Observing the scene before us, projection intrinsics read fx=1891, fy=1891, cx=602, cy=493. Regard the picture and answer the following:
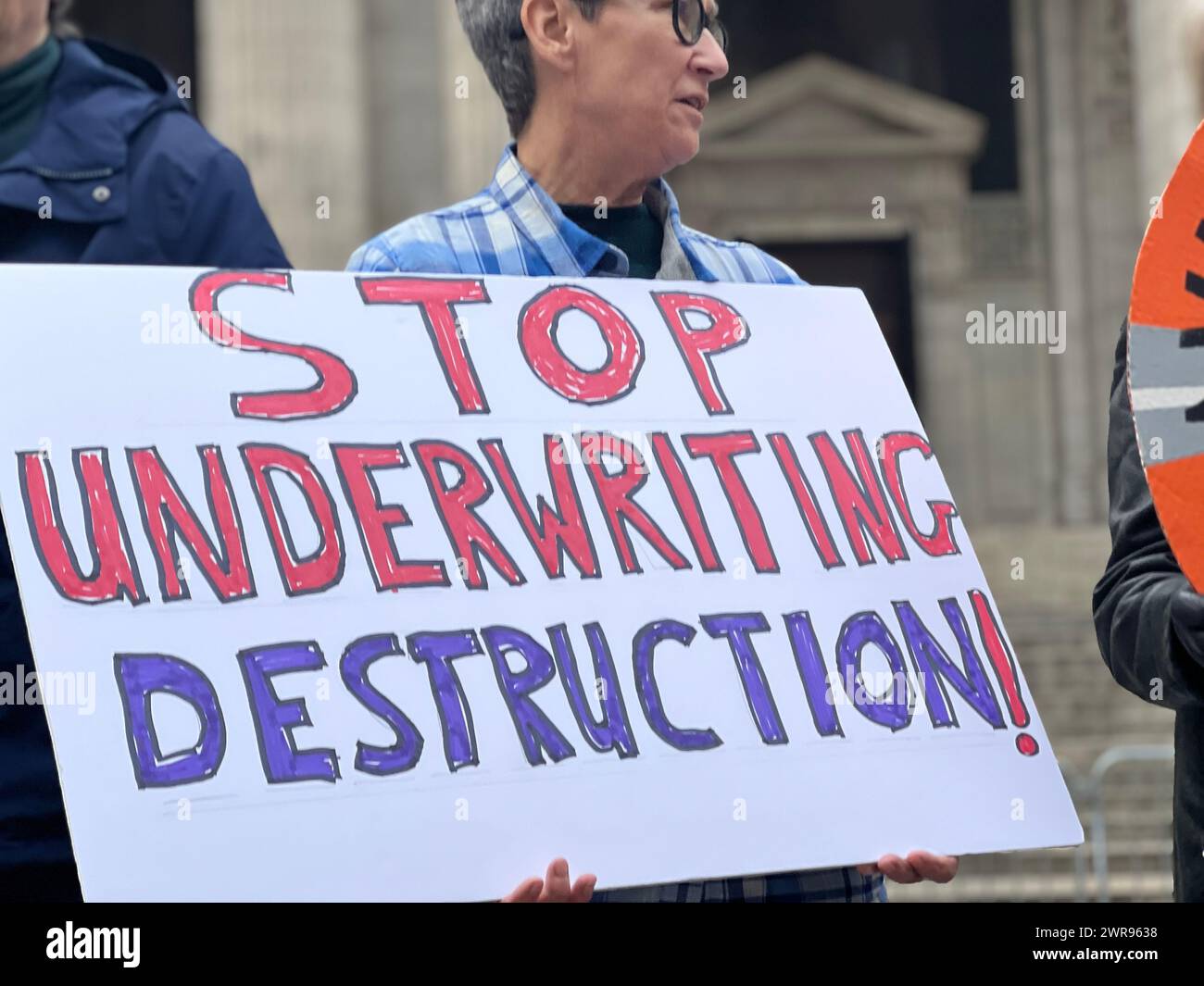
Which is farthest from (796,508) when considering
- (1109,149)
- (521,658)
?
(1109,149)

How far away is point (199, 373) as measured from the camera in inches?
96.0

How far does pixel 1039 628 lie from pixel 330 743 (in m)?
12.9

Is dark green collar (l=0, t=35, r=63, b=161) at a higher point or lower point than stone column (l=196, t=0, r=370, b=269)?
higher

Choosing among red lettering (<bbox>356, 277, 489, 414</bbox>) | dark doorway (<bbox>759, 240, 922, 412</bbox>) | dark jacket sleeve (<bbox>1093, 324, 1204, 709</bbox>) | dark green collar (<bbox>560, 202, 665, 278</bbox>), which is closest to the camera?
dark jacket sleeve (<bbox>1093, 324, 1204, 709</bbox>)

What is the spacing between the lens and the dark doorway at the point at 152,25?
22.3m

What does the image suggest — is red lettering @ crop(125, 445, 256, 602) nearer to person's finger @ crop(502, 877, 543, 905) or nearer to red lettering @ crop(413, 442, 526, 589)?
red lettering @ crop(413, 442, 526, 589)

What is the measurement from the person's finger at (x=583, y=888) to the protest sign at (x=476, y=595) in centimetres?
2

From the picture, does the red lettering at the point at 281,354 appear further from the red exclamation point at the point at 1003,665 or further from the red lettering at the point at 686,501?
the red exclamation point at the point at 1003,665

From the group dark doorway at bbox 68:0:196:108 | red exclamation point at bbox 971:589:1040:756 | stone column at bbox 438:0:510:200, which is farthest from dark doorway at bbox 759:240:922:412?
red exclamation point at bbox 971:589:1040:756

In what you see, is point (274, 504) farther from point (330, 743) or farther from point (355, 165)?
point (355, 165)

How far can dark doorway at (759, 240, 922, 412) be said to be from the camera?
23234 millimetres

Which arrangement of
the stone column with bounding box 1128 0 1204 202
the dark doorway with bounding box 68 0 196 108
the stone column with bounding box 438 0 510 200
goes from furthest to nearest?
the dark doorway with bounding box 68 0 196 108 < the stone column with bounding box 438 0 510 200 < the stone column with bounding box 1128 0 1204 202

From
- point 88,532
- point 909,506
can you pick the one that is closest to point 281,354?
point 88,532

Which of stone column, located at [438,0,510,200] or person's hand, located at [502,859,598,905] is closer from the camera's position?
person's hand, located at [502,859,598,905]
